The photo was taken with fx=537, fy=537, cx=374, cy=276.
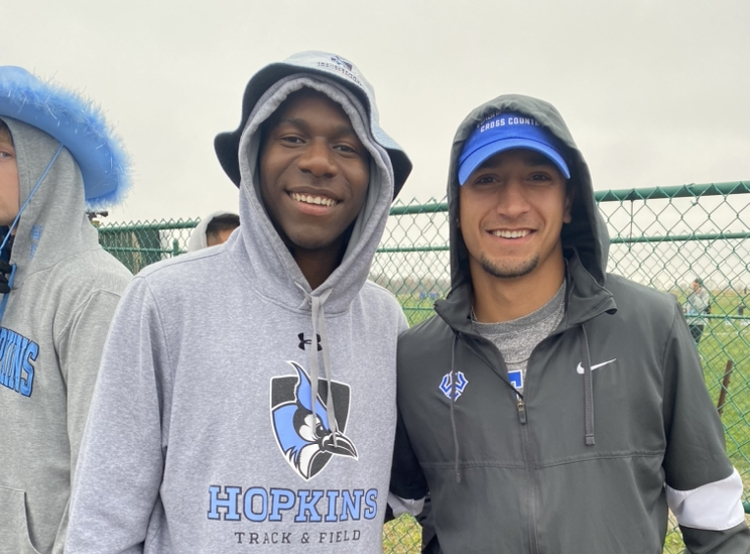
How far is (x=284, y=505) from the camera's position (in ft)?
4.46

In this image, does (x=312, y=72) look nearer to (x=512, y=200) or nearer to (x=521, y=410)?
(x=512, y=200)

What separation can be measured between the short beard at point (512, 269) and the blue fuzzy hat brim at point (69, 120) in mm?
1542

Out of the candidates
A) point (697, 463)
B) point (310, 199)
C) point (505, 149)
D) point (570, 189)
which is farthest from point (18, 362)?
point (697, 463)

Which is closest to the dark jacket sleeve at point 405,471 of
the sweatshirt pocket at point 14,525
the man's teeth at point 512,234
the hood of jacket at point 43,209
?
the man's teeth at point 512,234

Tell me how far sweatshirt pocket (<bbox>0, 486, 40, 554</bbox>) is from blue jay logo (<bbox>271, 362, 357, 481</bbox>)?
953 millimetres

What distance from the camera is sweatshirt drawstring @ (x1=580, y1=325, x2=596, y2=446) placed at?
1.55m

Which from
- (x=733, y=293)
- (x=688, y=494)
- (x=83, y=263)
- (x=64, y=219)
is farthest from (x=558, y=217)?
(x=733, y=293)

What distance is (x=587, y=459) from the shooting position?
154 centimetres

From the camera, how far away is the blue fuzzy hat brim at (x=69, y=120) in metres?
1.87

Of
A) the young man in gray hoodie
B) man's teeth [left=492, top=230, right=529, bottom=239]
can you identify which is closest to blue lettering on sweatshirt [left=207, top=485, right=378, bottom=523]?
the young man in gray hoodie

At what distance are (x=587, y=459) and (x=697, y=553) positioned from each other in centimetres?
50

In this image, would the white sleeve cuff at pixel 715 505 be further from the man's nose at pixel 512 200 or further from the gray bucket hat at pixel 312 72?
the gray bucket hat at pixel 312 72

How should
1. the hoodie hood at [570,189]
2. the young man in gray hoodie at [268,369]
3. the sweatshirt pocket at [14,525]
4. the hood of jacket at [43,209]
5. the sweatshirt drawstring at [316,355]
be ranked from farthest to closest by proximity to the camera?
the hood of jacket at [43,209]
the hoodie hood at [570,189]
the sweatshirt pocket at [14,525]
the sweatshirt drawstring at [316,355]
the young man in gray hoodie at [268,369]

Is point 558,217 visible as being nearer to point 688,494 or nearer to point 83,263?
point 688,494
